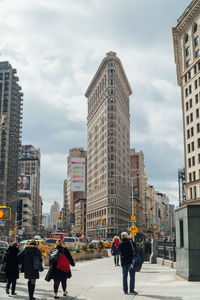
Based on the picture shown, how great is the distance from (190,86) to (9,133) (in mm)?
92570

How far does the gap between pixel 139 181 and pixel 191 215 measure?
18038 cm

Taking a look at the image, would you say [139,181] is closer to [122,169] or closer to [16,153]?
[122,169]

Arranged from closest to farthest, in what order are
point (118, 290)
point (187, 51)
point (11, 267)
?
point (118, 290) < point (11, 267) < point (187, 51)

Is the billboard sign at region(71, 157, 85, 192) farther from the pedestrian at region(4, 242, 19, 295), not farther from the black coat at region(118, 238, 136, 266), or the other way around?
the black coat at region(118, 238, 136, 266)

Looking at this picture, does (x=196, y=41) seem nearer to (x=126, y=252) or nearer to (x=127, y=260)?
(x=126, y=252)

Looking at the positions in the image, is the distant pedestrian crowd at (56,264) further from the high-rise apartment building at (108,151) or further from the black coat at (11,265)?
the high-rise apartment building at (108,151)

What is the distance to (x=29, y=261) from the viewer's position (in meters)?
11.2

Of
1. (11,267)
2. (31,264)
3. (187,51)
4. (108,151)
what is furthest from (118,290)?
(108,151)

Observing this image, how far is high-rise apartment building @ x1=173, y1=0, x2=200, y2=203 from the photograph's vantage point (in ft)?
214

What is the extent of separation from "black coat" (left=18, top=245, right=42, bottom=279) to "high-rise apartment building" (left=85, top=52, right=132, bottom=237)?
11261cm

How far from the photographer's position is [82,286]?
14.0m

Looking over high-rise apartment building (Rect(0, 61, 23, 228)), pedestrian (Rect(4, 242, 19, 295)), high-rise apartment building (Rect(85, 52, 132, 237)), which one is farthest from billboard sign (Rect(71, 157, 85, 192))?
pedestrian (Rect(4, 242, 19, 295))

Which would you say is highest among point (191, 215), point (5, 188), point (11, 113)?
point (11, 113)

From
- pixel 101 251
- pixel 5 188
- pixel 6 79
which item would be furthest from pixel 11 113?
pixel 101 251
